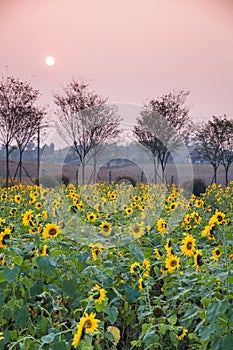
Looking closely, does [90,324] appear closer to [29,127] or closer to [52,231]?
[52,231]

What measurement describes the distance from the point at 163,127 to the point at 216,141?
7.05 feet

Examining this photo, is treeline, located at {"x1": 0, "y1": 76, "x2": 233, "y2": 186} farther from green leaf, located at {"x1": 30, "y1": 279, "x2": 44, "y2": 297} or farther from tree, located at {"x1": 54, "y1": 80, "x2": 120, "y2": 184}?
green leaf, located at {"x1": 30, "y1": 279, "x2": 44, "y2": 297}

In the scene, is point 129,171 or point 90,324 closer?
point 90,324

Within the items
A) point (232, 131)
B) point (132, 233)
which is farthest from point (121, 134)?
point (132, 233)

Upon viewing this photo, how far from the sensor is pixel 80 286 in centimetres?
Answer: 300

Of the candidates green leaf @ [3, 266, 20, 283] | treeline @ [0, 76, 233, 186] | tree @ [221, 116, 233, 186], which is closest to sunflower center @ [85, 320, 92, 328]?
green leaf @ [3, 266, 20, 283]

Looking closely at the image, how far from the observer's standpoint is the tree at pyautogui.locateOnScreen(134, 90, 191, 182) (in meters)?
17.7

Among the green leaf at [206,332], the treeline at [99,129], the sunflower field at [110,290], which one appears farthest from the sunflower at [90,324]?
the treeline at [99,129]

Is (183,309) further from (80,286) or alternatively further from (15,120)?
(15,120)

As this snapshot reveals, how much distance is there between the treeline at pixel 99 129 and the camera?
1611cm

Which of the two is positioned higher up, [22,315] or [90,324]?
[90,324]

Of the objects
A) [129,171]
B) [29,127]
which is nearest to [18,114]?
[29,127]

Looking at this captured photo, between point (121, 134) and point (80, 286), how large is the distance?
45.3ft

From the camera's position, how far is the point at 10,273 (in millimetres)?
2627
